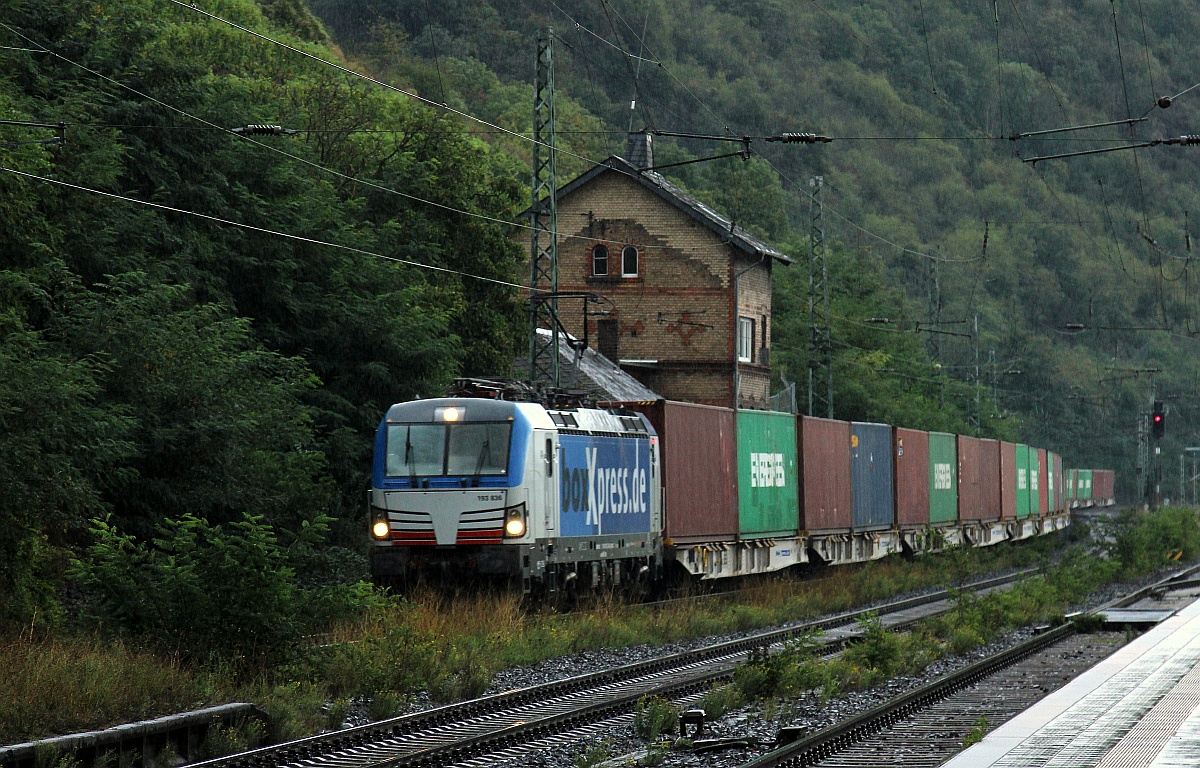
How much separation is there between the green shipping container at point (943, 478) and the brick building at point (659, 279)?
11.1m

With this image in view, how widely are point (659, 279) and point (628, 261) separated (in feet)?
4.44

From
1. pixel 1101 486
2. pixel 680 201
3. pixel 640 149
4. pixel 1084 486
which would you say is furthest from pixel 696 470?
pixel 1101 486

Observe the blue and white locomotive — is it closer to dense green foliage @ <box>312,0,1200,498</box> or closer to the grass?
the grass

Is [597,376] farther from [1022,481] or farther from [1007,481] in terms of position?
[1022,481]

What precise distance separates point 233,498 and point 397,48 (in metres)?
91.2

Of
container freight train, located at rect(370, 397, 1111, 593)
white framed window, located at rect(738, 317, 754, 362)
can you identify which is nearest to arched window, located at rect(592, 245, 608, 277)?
white framed window, located at rect(738, 317, 754, 362)

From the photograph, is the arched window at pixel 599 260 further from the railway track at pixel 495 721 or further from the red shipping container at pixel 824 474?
the railway track at pixel 495 721

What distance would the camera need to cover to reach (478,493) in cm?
2048

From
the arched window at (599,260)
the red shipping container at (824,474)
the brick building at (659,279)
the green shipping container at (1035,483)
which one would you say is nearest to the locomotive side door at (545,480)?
the red shipping container at (824,474)

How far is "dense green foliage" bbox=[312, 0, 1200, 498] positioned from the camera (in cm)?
10712

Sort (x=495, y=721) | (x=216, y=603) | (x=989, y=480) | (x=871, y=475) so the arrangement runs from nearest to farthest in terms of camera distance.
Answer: (x=495, y=721)
(x=216, y=603)
(x=871, y=475)
(x=989, y=480)

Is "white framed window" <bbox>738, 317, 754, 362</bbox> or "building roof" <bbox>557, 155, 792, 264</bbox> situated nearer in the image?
"building roof" <bbox>557, 155, 792, 264</bbox>

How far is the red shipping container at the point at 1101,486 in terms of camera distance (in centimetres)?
9715

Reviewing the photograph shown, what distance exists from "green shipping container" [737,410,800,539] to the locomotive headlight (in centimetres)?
843
